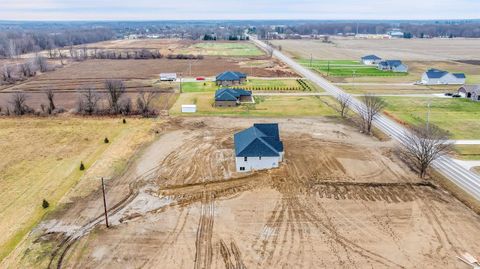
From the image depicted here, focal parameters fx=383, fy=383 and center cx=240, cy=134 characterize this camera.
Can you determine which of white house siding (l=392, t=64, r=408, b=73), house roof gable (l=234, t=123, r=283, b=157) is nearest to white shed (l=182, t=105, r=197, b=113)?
house roof gable (l=234, t=123, r=283, b=157)

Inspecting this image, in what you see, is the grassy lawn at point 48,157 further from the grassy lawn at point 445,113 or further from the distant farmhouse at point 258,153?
the grassy lawn at point 445,113

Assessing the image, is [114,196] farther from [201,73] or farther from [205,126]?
[201,73]

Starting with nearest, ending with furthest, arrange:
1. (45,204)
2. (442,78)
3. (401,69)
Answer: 1. (45,204)
2. (442,78)
3. (401,69)

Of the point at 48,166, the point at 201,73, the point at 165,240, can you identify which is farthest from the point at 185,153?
the point at 201,73

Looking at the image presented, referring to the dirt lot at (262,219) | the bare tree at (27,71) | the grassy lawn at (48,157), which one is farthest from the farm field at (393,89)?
the bare tree at (27,71)

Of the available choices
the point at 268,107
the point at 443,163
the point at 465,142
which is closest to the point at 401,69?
the point at 268,107

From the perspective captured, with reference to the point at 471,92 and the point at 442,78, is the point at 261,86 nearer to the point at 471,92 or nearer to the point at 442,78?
the point at 471,92

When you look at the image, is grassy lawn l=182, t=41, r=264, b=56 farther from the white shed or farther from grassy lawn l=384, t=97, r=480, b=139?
the white shed
